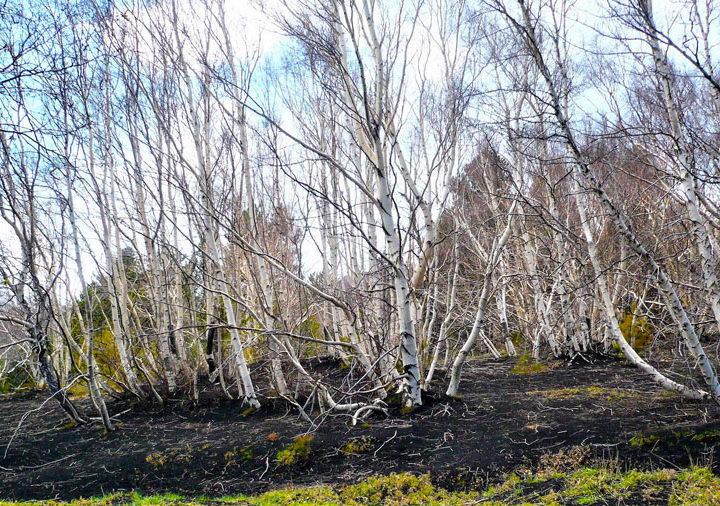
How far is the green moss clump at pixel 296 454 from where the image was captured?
190 inches

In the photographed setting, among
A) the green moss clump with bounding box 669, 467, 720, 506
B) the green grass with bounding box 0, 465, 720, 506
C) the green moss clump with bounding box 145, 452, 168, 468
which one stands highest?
the green moss clump with bounding box 145, 452, 168, 468

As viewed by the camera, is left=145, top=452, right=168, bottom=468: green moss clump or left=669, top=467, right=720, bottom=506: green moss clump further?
left=145, top=452, right=168, bottom=468: green moss clump

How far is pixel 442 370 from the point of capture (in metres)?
9.35

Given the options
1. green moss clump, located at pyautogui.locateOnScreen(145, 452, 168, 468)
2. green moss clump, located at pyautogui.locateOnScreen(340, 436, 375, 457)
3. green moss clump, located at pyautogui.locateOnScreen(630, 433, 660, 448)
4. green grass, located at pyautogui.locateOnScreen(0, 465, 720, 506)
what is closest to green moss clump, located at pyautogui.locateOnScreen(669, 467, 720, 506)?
green grass, located at pyautogui.locateOnScreen(0, 465, 720, 506)

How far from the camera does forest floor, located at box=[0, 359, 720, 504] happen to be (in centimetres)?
401

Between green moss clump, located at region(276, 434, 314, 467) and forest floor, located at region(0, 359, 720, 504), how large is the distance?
1 cm

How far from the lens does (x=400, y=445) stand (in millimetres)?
4824

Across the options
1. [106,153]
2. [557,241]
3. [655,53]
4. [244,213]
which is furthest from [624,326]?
[106,153]

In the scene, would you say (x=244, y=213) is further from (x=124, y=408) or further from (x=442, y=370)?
(x=442, y=370)

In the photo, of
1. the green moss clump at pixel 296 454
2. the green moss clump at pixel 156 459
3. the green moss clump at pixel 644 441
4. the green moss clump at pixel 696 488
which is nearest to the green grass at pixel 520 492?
the green moss clump at pixel 696 488

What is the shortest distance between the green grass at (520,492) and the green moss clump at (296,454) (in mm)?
634

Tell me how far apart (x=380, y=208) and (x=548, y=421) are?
2730 millimetres

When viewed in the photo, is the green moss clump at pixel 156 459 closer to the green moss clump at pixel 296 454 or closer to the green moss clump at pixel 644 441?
the green moss clump at pixel 296 454

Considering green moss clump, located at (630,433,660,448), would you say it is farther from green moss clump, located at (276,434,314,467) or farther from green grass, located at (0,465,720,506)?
green moss clump, located at (276,434,314,467)
